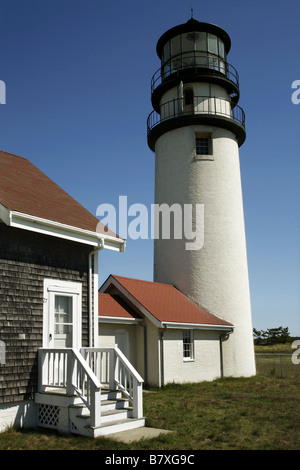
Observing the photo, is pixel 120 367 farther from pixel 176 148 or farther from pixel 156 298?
pixel 176 148

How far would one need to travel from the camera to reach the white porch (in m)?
8.22

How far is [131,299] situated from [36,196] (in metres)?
7.57

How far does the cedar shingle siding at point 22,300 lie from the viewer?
346 inches

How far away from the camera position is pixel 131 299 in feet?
56.4

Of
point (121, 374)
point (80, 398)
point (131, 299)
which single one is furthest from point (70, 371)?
point (131, 299)

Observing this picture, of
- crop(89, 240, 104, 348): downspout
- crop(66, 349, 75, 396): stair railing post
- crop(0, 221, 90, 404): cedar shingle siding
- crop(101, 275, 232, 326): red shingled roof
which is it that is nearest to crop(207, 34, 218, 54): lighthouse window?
crop(101, 275, 232, 326): red shingled roof

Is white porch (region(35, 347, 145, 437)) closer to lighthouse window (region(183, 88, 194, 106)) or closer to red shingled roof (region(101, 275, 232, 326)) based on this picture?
red shingled roof (region(101, 275, 232, 326))

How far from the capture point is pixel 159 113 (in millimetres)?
23094

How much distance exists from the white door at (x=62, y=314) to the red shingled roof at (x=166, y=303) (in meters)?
6.25

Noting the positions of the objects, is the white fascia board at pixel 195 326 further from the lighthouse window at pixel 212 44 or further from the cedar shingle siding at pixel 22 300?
the lighthouse window at pixel 212 44

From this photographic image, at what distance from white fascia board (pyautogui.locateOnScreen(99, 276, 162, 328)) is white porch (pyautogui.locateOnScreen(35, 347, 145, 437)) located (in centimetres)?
639

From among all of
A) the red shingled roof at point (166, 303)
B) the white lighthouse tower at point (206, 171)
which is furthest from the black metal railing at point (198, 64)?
the red shingled roof at point (166, 303)

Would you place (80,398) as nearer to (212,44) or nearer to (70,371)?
(70,371)
